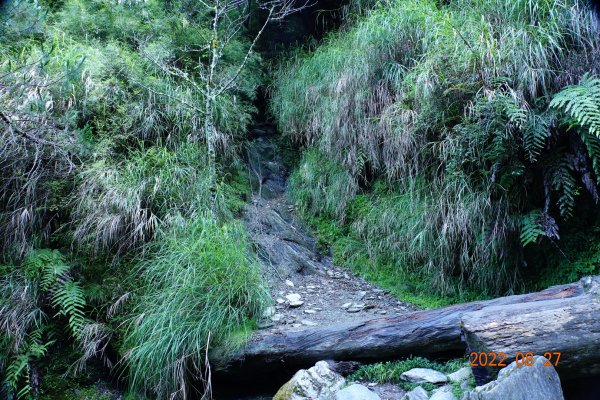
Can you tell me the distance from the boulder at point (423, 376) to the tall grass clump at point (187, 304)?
137 cm

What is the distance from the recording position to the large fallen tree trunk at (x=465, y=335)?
8.84 feet

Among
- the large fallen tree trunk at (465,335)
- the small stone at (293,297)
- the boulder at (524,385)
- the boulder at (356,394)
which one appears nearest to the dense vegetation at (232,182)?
the large fallen tree trunk at (465,335)

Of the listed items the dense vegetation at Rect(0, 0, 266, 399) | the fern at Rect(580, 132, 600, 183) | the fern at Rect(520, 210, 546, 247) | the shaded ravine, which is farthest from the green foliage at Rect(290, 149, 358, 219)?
the fern at Rect(580, 132, 600, 183)

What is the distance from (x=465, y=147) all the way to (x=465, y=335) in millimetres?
1942

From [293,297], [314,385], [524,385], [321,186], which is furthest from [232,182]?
[524,385]

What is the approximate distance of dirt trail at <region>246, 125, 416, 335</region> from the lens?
4242 millimetres

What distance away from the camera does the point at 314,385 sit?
3.19 metres

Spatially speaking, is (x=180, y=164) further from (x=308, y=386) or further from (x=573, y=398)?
(x=573, y=398)

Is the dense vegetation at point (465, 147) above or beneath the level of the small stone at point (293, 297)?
above

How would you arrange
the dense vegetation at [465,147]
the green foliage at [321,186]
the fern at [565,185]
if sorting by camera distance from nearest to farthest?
the fern at [565,185] < the dense vegetation at [465,147] < the green foliage at [321,186]

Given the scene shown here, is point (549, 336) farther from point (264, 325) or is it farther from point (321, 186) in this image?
point (321, 186)

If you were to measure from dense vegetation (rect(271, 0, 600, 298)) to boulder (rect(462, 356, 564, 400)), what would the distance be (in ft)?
4.53

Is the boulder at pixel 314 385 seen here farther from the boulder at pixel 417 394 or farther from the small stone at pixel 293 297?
the small stone at pixel 293 297

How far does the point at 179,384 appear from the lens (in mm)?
3518
